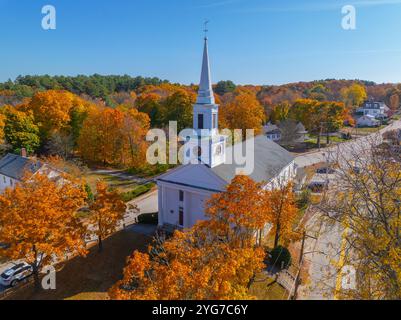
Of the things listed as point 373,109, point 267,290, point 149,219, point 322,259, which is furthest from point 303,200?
point 373,109

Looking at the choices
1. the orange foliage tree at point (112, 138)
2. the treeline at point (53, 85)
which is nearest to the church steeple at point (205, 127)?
the orange foliage tree at point (112, 138)

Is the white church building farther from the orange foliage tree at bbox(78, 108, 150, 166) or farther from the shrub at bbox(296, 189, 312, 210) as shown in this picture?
the orange foliage tree at bbox(78, 108, 150, 166)

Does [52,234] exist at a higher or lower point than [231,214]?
lower

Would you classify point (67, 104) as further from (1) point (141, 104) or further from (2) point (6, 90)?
(2) point (6, 90)

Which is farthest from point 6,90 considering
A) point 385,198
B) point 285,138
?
point 385,198

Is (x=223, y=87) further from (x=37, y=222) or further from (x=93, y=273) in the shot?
(x=37, y=222)
